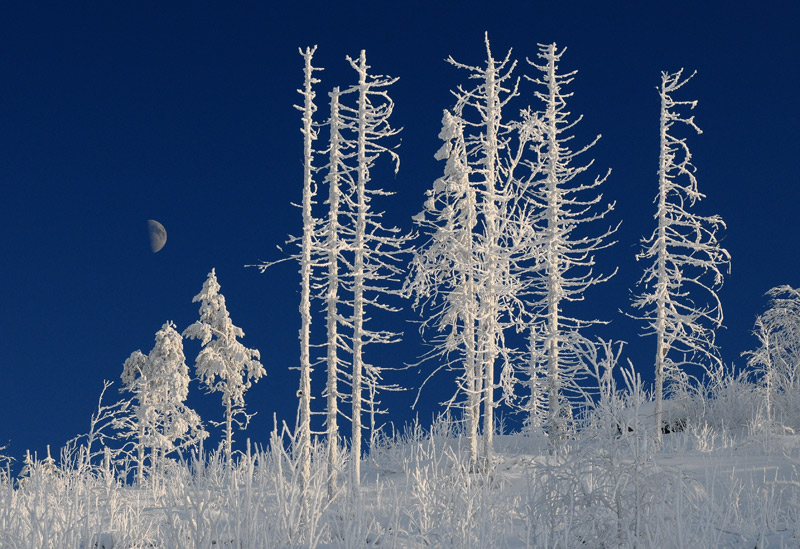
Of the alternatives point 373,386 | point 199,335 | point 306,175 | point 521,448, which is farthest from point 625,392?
point 199,335

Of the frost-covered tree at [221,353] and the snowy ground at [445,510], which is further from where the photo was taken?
the frost-covered tree at [221,353]

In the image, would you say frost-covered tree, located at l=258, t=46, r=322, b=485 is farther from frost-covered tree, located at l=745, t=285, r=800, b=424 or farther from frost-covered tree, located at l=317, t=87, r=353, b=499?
frost-covered tree, located at l=745, t=285, r=800, b=424

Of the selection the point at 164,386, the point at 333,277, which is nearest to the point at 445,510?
the point at 333,277

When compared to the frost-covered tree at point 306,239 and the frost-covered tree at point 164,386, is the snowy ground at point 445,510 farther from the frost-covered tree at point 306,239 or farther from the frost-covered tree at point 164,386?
the frost-covered tree at point 164,386

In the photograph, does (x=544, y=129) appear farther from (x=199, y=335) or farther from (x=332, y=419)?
(x=199, y=335)

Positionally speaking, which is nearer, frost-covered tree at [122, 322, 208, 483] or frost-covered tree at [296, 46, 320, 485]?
frost-covered tree at [296, 46, 320, 485]

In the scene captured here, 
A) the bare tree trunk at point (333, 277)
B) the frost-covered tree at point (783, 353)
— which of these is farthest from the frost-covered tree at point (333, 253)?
the frost-covered tree at point (783, 353)

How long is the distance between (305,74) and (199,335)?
1120 cm

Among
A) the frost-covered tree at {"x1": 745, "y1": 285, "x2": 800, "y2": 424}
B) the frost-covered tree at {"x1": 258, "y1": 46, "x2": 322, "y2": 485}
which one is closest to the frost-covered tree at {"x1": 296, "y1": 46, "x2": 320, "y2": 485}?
the frost-covered tree at {"x1": 258, "y1": 46, "x2": 322, "y2": 485}

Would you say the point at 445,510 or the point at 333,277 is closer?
the point at 445,510

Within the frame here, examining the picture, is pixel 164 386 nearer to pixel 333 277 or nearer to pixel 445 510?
pixel 333 277

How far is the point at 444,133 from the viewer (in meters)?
21.0

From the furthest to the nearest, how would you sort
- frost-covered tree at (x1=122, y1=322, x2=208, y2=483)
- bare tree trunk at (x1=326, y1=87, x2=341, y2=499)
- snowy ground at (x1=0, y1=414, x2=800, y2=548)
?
frost-covered tree at (x1=122, y1=322, x2=208, y2=483) < bare tree trunk at (x1=326, y1=87, x2=341, y2=499) < snowy ground at (x1=0, y1=414, x2=800, y2=548)

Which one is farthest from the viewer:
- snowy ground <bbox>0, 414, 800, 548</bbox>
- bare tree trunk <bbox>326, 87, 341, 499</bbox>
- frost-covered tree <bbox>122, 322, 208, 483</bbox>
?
frost-covered tree <bbox>122, 322, 208, 483</bbox>
